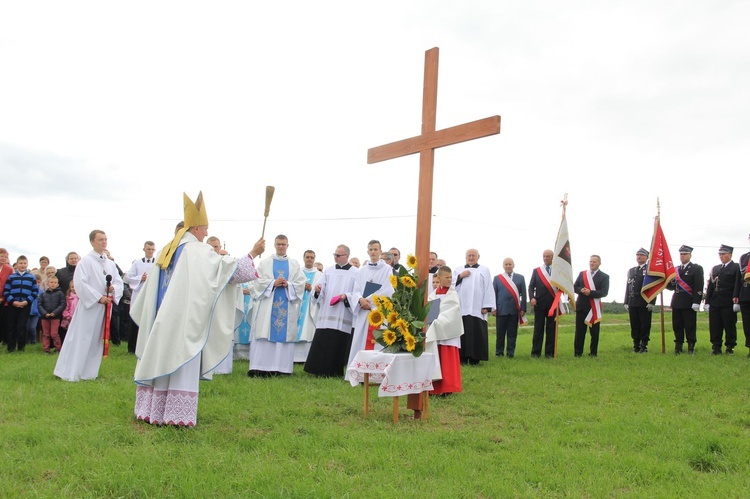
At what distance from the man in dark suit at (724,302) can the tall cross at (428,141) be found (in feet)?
27.5

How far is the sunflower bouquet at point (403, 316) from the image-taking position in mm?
6879

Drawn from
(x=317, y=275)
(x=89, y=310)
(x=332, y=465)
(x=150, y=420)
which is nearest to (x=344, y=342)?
(x=317, y=275)

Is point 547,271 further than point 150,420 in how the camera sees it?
Yes

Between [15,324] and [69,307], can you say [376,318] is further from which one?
[15,324]

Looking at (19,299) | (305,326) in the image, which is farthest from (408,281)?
(19,299)

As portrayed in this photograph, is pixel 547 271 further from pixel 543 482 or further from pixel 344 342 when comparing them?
pixel 543 482

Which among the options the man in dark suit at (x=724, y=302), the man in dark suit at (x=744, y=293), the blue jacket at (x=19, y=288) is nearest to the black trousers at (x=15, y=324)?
the blue jacket at (x=19, y=288)

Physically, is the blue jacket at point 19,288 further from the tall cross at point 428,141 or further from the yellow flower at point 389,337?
the yellow flower at point 389,337

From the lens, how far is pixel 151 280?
6.87 m

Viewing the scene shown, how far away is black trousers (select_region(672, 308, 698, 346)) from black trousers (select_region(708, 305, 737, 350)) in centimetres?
34

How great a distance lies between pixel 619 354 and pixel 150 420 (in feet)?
31.2

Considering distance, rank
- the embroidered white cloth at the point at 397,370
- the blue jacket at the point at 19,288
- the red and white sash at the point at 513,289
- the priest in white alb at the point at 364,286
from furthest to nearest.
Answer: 1. the red and white sash at the point at 513,289
2. the blue jacket at the point at 19,288
3. the priest in white alb at the point at 364,286
4. the embroidered white cloth at the point at 397,370

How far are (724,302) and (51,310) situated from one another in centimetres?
1344

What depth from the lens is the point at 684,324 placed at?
13.3 meters
